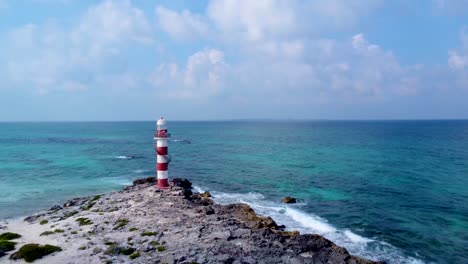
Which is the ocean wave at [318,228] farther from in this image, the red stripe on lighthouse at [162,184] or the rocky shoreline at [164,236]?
the red stripe on lighthouse at [162,184]

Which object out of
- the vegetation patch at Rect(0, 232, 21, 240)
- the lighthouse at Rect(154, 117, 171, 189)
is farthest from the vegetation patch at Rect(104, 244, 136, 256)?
the lighthouse at Rect(154, 117, 171, 189)

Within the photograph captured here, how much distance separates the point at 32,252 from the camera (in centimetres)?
2188

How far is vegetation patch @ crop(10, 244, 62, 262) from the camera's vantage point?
21555 millimetres

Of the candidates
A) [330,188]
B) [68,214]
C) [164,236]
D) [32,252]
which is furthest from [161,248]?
[330,188]

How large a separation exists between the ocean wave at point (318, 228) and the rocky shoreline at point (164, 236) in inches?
156

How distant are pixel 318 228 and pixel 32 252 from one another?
2236 cm

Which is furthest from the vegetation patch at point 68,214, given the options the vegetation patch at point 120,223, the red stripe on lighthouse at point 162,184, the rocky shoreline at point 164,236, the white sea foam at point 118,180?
the white sea foam at point 118,180

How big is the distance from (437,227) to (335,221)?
892cm

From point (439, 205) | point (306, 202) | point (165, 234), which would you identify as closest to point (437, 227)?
point (439, 205)

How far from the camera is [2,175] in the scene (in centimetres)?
5784

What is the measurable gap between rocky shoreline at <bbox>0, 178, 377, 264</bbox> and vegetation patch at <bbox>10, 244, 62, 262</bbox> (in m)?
0.12

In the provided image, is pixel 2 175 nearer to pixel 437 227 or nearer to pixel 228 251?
pixel 228 251

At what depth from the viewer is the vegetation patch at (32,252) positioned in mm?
21555

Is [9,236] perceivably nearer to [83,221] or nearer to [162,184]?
[83,221]
